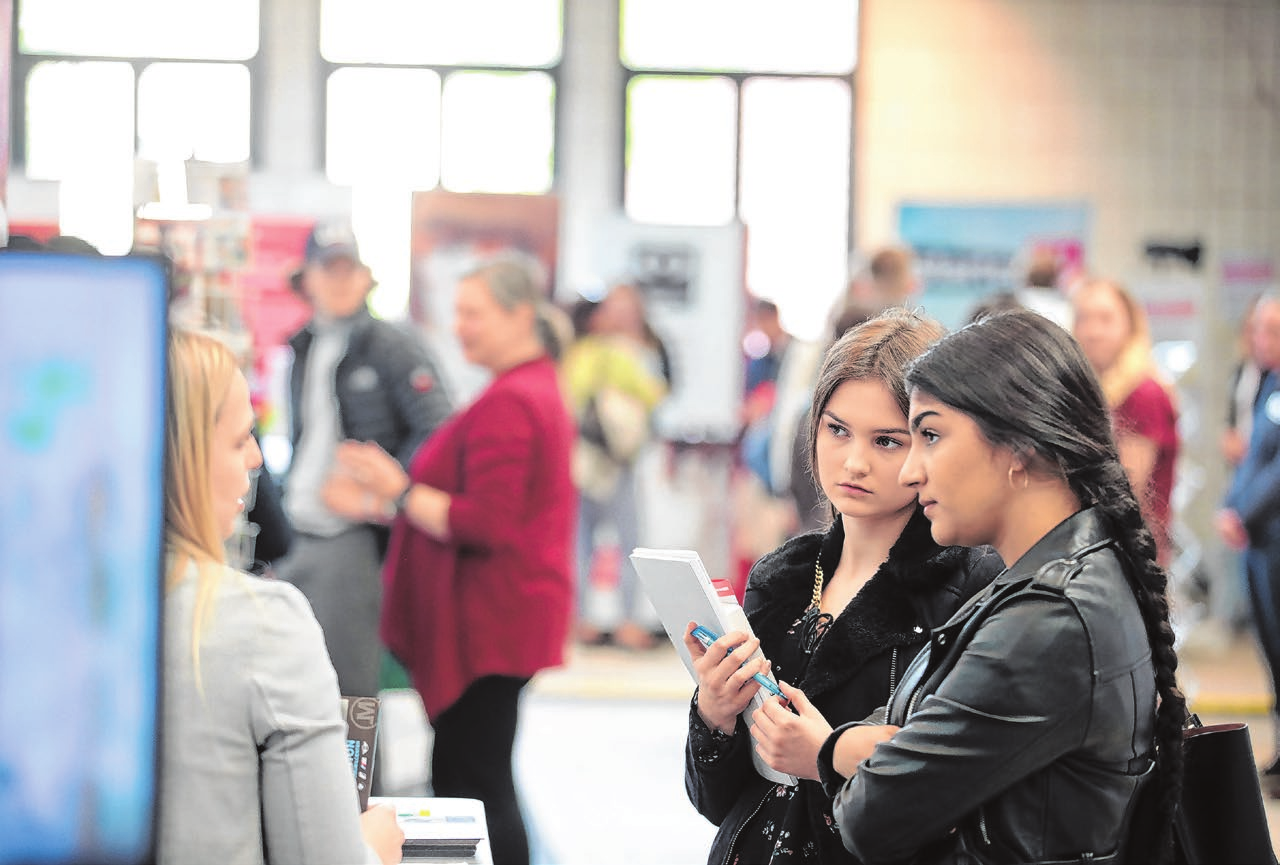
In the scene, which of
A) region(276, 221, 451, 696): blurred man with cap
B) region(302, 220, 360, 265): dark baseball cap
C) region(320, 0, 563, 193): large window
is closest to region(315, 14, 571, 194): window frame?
region(320, 0, 563, 193): large window

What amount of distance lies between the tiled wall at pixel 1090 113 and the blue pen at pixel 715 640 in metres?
7.62

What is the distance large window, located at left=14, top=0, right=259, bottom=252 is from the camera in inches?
353

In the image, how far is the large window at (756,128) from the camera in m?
9.22

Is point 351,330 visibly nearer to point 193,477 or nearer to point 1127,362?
point 1127,362

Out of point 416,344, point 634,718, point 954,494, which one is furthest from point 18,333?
point 634,718

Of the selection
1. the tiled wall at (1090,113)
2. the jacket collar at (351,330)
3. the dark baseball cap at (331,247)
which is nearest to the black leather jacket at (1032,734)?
the jacket collar at (351,330)

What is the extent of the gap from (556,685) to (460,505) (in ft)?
11.8

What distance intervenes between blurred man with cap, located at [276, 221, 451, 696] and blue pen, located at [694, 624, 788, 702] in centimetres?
213

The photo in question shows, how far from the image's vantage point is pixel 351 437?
12.9ft

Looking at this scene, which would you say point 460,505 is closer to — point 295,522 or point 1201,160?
point 295,522

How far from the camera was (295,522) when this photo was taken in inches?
155

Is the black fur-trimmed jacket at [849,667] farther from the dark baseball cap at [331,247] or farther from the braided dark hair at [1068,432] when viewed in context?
the dark baseball cap at [331,247]

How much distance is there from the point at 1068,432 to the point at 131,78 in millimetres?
8495

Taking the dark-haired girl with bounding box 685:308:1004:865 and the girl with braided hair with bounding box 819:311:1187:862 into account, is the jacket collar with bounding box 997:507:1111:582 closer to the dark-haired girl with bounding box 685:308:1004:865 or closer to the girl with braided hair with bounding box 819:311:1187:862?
the girl with braided hair with bounding box 819:311:1187:862
